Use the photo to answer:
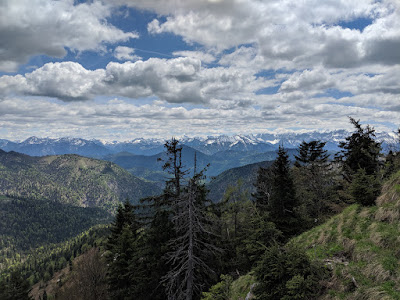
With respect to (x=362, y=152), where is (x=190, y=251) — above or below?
below

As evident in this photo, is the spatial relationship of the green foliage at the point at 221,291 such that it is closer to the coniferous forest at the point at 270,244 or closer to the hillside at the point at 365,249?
the coniferous forest at the point at 270,244

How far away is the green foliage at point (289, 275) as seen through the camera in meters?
8.94

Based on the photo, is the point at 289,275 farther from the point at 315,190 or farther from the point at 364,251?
the point at 315,190

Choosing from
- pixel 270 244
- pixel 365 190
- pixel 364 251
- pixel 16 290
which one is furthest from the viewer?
pixel 16 290

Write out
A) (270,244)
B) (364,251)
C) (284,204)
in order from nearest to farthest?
(364,251)
(270,244)
(284,204)

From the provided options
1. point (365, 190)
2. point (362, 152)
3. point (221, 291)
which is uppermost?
point (362, 152)

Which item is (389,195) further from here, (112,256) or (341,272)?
(112,256)

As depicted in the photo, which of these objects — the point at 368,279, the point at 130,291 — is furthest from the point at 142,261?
the point at 368,279

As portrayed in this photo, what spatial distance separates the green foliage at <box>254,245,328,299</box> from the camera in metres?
8.94

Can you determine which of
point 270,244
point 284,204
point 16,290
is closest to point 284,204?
point 284,204

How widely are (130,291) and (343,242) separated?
849 inches

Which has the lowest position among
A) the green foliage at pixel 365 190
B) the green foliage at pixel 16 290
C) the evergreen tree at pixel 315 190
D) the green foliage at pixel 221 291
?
the green foliage at pixel 16 290

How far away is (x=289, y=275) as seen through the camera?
9.55 meters

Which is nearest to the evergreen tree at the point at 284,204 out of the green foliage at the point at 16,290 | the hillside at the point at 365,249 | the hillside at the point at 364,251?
the hillside at the point at 364,251
